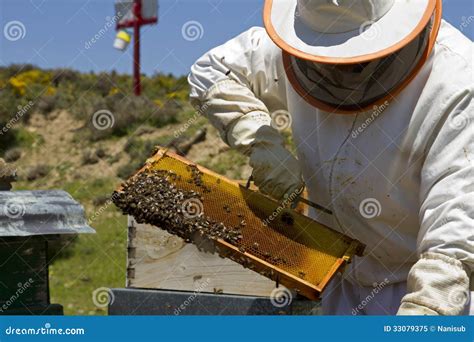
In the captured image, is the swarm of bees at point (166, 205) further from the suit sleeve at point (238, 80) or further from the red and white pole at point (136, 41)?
the red and white pole at point (136, 41)

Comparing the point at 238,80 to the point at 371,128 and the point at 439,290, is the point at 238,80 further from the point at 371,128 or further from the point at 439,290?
the point at 439,290

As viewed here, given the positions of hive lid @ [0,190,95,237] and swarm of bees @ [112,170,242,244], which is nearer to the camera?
swarm of bees @ [112,170,242,244]

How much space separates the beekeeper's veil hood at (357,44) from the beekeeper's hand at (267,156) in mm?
269

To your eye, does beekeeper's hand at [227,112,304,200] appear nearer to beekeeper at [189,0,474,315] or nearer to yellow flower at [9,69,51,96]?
beekeeper at [189,0,474,315]

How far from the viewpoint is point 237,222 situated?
12.1ft

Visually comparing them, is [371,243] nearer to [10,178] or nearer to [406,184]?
[406,184]

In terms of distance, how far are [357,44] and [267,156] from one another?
25.6 inches

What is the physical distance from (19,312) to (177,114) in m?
14.8

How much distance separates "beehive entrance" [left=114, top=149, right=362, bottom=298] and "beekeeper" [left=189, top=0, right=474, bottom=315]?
139 mm

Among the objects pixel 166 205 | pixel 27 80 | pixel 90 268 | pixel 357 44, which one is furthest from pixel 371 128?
pixel 27 80

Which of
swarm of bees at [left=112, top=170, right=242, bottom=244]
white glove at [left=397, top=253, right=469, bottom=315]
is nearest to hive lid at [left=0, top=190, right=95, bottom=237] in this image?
swarm of bees at [left=112, top=170, right=242, bottom=244]

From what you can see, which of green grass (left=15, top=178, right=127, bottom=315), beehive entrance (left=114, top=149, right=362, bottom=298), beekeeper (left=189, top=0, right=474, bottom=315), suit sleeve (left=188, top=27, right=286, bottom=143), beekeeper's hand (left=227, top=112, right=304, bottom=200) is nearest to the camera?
beekeeper (left=189, top=0, right=474, bottom=315)

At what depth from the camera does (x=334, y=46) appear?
332 centimetres

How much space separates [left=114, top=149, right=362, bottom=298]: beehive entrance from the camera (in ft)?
11.5
